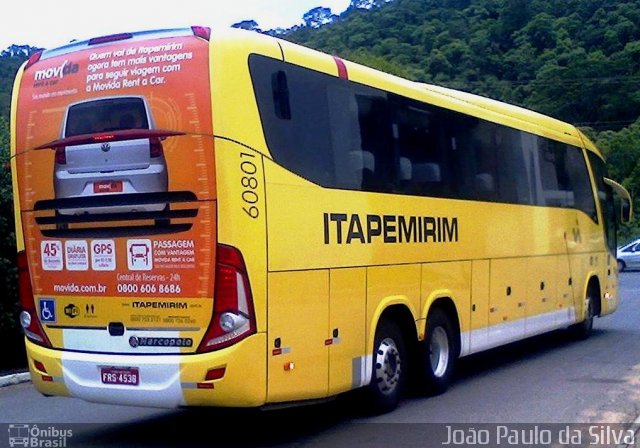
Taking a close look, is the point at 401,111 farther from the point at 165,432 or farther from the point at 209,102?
the point at 165,432

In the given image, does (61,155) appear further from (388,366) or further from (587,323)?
(587,323)

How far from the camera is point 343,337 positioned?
9055 millimetres

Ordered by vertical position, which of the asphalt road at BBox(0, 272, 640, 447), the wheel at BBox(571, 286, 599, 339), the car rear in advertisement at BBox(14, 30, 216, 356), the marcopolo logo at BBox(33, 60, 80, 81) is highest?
the marcopolo logo at BBox(33, 60, 80, 81)

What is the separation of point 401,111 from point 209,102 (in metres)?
3.34

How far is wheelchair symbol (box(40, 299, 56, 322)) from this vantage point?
8578mm

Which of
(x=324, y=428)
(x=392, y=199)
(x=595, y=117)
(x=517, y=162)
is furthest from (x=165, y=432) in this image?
(x=595, y=117)

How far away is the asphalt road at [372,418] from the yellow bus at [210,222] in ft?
1.74

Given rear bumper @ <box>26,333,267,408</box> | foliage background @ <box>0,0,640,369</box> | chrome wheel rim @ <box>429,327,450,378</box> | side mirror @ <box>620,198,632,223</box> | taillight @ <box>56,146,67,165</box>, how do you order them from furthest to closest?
foliage background @ <box>0,0,640,369</box>
side mirror @ <box>620,198,632,223</box>
chrome wheel rim @ <box>429,327,450,378</box>
taillight @ <box>56,146,67,165</box>
rear bumper @ <box>26,333,267,408</box>

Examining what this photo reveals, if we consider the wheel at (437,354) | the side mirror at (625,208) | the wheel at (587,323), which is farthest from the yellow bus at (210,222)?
the side mirror at (625,208)

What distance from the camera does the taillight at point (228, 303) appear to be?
25.5 feet

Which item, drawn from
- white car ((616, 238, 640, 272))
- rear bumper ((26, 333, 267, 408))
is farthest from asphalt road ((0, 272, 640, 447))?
white car ((616, 238, 640, 272))

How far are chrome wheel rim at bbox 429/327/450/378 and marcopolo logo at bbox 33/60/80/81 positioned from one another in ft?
17.0

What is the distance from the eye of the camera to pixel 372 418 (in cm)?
986

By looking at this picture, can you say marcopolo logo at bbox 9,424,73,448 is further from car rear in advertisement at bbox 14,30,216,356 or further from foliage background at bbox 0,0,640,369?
foliage background at bbox 0,0,640,369
